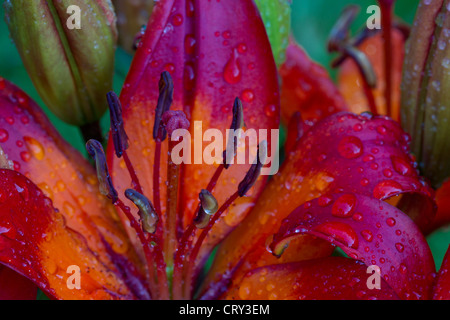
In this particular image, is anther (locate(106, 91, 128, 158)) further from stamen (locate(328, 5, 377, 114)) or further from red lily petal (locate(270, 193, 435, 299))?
stamen (locate(328, 5, 377, 114))

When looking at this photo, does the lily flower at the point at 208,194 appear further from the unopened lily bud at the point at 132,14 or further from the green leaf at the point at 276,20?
the unopened lily bud at the point at 132,14

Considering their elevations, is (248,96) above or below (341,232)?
above

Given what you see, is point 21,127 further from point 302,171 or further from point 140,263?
point 302,171

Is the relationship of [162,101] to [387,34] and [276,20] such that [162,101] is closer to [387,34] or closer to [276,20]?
[276,20]

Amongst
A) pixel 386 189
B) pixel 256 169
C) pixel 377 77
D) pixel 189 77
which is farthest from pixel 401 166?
pixel 377 77

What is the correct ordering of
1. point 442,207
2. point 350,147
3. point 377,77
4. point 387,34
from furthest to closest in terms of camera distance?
point 377,77, point 387,34, point 442,207, point 350,147
